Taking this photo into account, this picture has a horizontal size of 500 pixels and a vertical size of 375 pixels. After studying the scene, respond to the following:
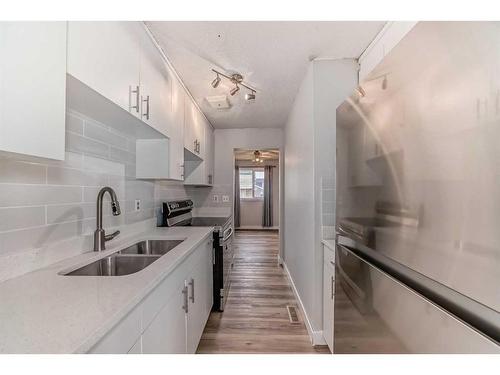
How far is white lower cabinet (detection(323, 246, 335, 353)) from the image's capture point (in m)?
1.70

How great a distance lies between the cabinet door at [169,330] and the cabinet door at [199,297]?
0.13 metres

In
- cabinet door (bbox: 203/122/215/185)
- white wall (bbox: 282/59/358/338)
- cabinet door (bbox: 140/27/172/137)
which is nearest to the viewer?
cabinet door (bbox: 140/27/172/137)

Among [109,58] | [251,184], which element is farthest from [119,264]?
[251,184]

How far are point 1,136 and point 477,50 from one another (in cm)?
118

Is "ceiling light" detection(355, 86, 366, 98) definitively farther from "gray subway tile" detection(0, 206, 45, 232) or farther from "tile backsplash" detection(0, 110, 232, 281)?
"gray subway tile" detection(0, 206, 45, 232)

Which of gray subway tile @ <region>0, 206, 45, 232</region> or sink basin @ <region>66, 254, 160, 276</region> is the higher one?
gray subway tile @ <region>0, 206, 45, 232</region>

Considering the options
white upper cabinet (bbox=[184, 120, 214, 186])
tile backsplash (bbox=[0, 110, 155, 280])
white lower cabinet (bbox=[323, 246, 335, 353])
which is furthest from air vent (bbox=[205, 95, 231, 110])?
white lower cabinet (bbox=[323, 246, 335, 353])

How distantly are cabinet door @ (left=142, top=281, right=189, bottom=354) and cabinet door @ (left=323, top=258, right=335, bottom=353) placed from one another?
98cm

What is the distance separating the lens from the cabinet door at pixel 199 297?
1.62 m

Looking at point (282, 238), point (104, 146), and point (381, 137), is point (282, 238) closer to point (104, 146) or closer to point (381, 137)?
point (104, 146)

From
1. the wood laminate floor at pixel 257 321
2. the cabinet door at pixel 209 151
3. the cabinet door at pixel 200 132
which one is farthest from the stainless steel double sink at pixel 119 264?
the cabinet door at pixel 209 151

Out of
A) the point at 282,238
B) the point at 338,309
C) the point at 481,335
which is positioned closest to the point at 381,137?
the point at 481,335

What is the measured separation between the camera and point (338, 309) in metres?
1.32

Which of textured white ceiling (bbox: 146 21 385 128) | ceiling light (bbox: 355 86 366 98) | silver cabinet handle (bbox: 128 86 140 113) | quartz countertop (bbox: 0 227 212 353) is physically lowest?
quartz countertop (bbox: 0 227 212 353)
